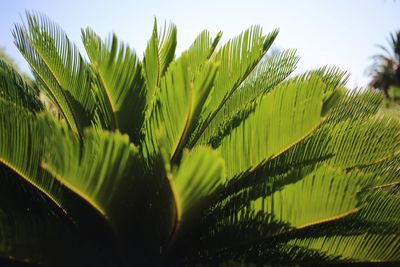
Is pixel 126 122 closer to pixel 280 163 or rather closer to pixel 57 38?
pixel 57 38

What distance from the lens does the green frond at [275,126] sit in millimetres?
2184

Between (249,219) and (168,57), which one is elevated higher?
(168,57)

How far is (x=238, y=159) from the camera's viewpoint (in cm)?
232

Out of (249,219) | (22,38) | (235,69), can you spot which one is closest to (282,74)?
(235,69)

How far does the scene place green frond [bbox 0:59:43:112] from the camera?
8.63ft

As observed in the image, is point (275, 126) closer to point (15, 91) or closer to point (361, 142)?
point (361, 142)

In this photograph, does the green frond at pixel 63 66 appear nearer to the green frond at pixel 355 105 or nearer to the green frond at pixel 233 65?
the green frond at pixel 233 65

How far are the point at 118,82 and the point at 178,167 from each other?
695 millimetres

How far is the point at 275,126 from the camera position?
88.1 inches

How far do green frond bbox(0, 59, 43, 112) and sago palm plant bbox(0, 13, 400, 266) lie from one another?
11mm

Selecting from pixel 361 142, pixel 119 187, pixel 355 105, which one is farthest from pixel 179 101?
pixel 355 105

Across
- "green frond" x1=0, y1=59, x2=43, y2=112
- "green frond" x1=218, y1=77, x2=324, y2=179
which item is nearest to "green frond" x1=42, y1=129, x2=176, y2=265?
"green frond" x1=218, y1=77, x2=324, y2=179

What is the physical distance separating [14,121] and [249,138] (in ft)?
3.91

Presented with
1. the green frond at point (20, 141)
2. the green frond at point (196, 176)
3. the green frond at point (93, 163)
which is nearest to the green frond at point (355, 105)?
the green frond at point (196, 176)
